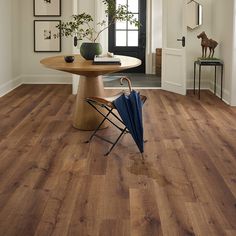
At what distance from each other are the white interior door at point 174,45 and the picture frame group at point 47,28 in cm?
205

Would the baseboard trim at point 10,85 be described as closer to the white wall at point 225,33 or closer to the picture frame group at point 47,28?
the picture frame group at point 47,28

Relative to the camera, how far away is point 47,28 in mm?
8219

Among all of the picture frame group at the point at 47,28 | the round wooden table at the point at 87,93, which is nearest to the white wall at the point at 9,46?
the picture frame group at the point at 47,28

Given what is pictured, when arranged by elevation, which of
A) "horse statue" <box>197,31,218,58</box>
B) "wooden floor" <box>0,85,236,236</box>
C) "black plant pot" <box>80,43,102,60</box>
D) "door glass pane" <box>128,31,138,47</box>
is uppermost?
"door glass pane" <box>128,31,138,47</box>

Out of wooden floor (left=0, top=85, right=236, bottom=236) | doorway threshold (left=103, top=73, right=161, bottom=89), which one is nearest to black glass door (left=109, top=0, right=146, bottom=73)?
doorway threshold (left=103, top=73, right=161, bottom=89)

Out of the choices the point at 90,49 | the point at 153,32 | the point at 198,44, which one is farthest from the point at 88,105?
the point at 153,32

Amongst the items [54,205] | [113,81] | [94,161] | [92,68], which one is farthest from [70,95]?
[54,205]

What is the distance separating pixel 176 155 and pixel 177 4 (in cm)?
407

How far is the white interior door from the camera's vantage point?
726 centimetres

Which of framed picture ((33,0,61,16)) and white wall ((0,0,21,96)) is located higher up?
framed picture ((33,0,61,16))

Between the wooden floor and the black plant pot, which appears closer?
the wooden floor

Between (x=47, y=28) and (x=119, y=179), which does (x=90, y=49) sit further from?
(x=47, y=28)

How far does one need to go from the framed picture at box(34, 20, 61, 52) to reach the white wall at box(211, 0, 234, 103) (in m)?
2.92

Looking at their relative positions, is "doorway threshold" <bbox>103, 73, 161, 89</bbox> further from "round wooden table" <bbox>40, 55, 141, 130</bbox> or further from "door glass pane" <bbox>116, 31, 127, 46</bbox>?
"round wooden table" <bbox>40, 55, 141, 130</bbox>
